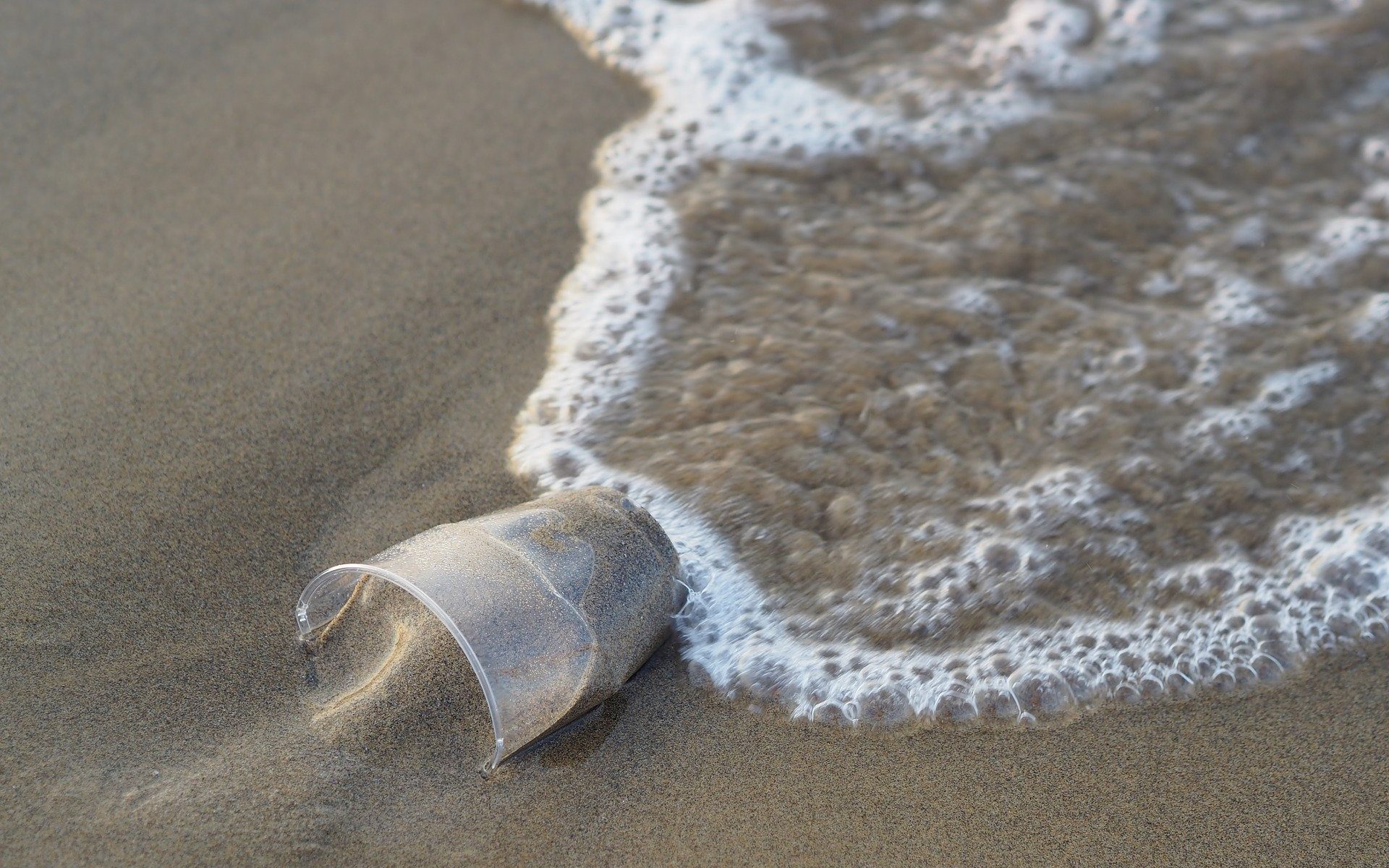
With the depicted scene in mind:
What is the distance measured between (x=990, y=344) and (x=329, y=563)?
1.57 m

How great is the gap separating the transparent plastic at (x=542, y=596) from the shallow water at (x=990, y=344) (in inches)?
9.3

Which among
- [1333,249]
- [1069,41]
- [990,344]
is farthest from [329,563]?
[1069,41]

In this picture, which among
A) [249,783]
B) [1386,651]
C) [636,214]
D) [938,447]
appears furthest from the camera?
[636,214]

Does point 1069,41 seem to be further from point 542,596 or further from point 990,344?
point 542,596

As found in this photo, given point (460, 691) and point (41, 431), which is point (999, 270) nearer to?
point (460, 691)

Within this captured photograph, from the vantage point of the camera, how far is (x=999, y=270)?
9.59 feet

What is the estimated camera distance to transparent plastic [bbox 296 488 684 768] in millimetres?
1730

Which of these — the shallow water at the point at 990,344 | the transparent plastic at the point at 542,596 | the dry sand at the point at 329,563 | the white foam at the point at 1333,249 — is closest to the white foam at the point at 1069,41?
the shallow water at the point at 990,344

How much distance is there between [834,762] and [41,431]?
5.58 ft

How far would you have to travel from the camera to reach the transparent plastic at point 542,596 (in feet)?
5.68

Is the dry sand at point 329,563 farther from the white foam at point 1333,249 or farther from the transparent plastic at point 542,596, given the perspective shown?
the white foam at point 1333,249

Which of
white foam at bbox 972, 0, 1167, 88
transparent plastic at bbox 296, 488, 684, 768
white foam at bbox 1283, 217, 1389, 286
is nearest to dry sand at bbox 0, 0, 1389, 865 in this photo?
transparent plastic at bbox 296, 488, 684, 768

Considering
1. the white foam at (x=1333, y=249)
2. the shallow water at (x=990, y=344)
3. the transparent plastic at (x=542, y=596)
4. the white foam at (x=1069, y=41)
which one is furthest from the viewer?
the white foam at (x=1069, y=41)

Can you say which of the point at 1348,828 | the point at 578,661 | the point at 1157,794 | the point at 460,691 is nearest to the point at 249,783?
the point at 460,691
